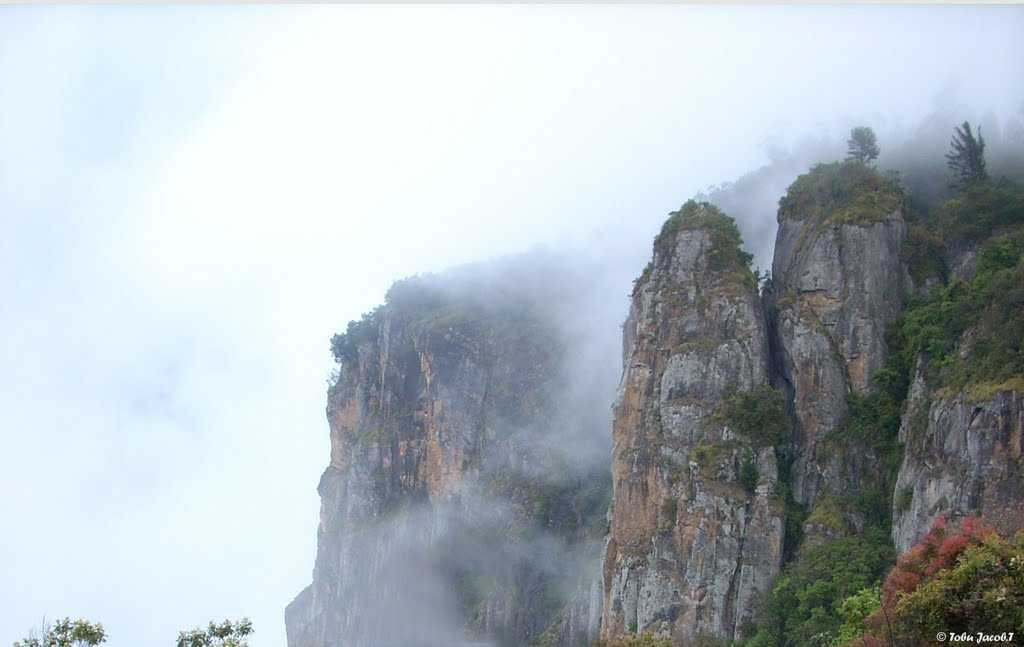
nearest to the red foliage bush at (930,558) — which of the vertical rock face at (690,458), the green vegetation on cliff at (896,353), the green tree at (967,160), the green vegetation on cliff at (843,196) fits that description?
the green vegetation on cliff at (896,353)

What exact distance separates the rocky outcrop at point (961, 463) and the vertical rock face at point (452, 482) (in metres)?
36.0

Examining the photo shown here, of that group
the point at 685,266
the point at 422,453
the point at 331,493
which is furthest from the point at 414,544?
the point at 685,266

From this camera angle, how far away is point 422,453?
118812 mm

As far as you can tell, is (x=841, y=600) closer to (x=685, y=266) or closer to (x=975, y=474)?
(x=975, y=474)

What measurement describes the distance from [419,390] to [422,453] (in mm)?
5863

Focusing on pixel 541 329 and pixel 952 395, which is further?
pixel 541 329

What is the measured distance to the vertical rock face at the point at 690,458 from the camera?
6919cm

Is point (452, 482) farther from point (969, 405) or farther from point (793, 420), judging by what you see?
point (969, 405)

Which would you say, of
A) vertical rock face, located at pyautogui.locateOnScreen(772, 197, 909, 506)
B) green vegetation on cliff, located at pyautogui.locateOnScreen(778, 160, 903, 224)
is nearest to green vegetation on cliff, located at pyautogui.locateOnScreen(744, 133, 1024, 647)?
green vegetation on cliff, located at pyautogui.locateOnScreen(778, 160, 903, 224)

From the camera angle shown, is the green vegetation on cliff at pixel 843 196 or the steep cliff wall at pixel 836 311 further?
the green vegetation on cliff at pixel 843 196

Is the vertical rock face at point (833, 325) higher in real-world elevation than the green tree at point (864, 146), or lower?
lower

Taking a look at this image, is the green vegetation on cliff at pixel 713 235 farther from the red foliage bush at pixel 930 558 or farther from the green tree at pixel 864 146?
the red foliage bush at pixel 930 558

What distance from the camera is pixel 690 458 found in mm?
72625

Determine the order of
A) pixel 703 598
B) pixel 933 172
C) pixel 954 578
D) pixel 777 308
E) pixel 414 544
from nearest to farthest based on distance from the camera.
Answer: pixel 954 578 → pixel 703 598 → pixel 777 308 → pixel 933 172 → pixel 414 544
